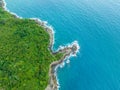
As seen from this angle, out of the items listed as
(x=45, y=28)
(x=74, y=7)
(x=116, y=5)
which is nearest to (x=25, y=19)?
(x=45, y=28)

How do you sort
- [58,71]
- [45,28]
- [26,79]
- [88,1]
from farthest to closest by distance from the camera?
[88,1]
[45,28]
[58,71]
[26,79]

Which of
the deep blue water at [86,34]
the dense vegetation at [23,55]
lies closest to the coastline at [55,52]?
the dense vegetation at [23,55]

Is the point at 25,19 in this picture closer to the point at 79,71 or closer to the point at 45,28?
the point at 45,28

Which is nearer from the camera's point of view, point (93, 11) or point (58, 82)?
point (58, 82)

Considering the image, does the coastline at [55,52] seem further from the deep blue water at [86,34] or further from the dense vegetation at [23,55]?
the deep blue water at [86,34]

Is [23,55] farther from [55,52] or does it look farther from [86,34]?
[86,34]
